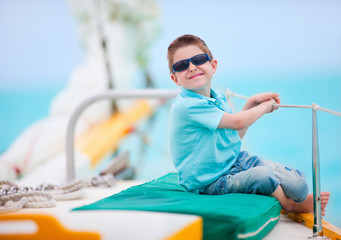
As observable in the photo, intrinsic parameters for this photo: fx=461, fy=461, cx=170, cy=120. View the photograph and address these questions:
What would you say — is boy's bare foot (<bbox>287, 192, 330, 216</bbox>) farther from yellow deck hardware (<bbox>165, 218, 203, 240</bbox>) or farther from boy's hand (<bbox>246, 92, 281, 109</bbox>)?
yellow deck hardware (<bbox>165, 218, 203, 240</bbox>)

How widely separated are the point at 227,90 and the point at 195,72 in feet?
1.51

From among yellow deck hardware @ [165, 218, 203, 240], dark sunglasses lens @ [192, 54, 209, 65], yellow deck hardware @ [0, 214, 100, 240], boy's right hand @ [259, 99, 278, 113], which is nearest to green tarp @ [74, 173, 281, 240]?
yellow deck hardware @ [165, 218, 203, 240]

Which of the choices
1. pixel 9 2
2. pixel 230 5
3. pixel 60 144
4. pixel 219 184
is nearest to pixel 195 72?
pixel 219 184

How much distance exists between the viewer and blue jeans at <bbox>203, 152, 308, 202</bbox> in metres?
1.12

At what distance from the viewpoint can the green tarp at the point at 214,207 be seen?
2.79 feet

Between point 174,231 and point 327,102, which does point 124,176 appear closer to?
point 174,231

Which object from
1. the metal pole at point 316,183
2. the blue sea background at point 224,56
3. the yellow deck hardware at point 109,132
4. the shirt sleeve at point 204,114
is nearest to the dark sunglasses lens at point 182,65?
the shirt sleeve at point 204,114

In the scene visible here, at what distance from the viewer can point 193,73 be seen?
1173mm

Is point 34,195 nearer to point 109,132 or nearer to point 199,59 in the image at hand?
point 199,59

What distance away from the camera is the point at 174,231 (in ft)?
2.42

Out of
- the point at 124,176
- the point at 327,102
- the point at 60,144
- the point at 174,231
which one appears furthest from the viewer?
the point at 327,102

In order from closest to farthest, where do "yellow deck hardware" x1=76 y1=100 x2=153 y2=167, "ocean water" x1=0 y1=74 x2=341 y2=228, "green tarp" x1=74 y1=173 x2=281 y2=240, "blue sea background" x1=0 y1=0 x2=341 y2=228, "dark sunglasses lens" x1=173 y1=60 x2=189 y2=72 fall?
"green tarp" x1=74 y1=173 x2=281 y2=240 → "dark sunglasses lens" x1=173 y1=60 x2=189 y2=72 → "yellow deck hardware" x1=76 y1=100 x2=153 y2=167 → "ocean water" x1=0 y1=74 x2=341 y2=228 → "blue sea background" x1=0 y1=0 x2=341 y2=228

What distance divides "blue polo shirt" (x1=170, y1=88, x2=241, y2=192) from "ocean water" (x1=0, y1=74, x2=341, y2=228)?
11.8 ft

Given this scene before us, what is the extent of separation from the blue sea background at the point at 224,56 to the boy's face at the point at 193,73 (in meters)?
3.81
